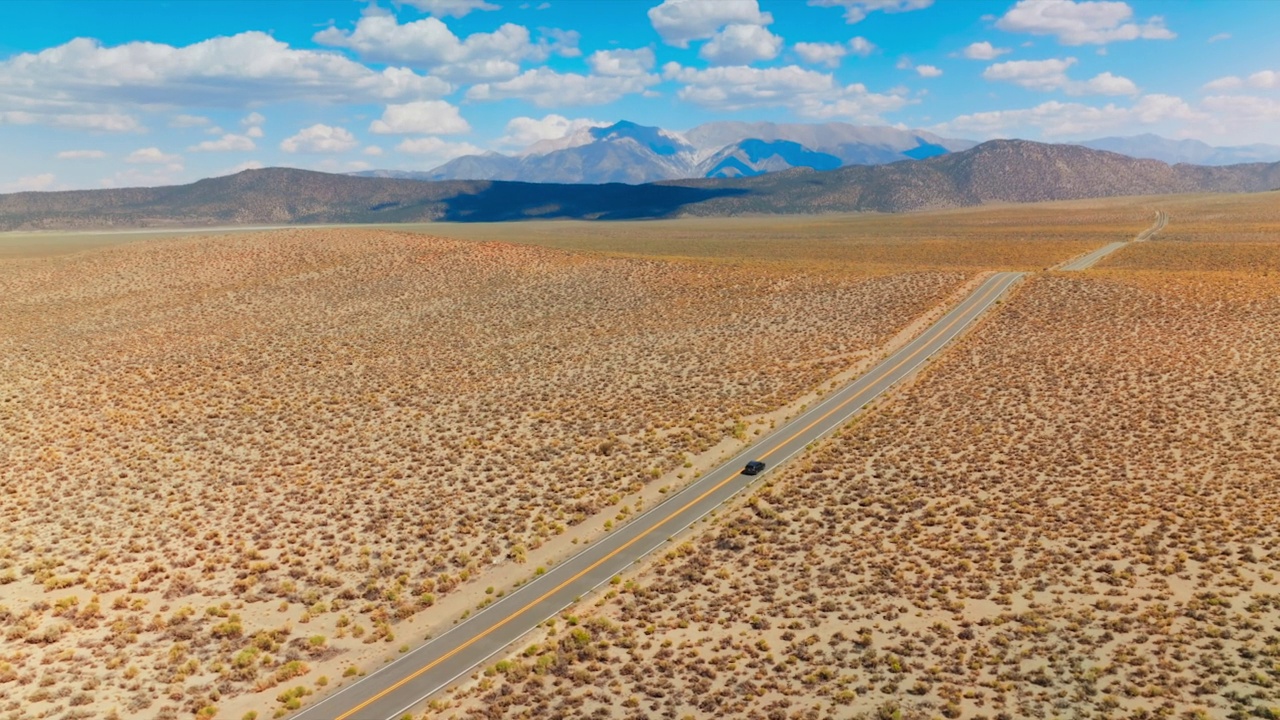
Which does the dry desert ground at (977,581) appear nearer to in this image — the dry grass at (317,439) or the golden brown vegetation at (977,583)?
the golden brown vegetation at (977,583)

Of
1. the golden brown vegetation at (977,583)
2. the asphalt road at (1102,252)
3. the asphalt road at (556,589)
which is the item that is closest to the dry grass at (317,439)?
the asphalt road at (556,589)

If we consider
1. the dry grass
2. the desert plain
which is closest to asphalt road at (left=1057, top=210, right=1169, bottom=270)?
the desert plain

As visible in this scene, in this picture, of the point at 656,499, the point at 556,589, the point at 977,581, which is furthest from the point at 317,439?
the point at 977,581

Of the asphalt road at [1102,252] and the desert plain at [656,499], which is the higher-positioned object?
the asphalt road at [1102,252]

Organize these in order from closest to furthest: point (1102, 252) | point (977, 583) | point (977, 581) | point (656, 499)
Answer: point (977, 583)
point (977, 581)
point (656, 499)
point (1102, 252)

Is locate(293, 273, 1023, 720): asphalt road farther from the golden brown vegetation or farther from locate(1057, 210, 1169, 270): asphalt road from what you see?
locate(1057, 210, 1169, 270): asphalt road

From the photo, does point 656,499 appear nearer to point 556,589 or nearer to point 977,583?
point 556,589
